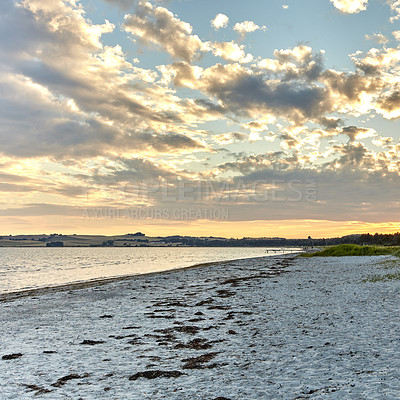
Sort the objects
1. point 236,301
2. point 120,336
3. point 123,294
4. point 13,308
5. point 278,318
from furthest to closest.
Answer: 1. point 123,294
2. point 13,308
3. point 236,301
4. point 278,318
5. point 120,336

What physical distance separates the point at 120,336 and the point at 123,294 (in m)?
14.5

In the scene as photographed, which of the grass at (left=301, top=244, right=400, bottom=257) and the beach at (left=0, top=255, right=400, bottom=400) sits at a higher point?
the beach at (left=0, top=255, right=400, bottom=400)

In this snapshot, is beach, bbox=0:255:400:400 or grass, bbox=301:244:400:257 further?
grass, bbox=301:244:400:257

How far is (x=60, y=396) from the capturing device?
9.09 metres

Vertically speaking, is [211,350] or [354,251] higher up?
[211,350]

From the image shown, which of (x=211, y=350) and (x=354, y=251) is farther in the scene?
(x=354, y=251)

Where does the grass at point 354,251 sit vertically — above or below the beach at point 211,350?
below

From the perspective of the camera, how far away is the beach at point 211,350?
29.3 feet

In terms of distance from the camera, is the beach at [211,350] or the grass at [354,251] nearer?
the beach at [211,350]

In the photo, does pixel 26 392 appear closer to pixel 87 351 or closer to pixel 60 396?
pixel 60 396

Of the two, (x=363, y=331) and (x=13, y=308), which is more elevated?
(x=363, y=331)

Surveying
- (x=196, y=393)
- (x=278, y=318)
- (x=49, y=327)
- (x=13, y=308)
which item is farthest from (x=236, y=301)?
(x=13, y=308)

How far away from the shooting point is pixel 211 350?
12.6 m

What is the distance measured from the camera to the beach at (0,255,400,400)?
892 centimetres
